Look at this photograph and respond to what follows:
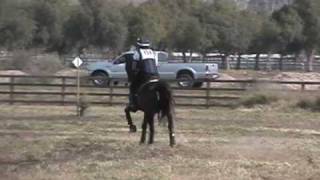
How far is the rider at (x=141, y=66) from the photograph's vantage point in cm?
1387

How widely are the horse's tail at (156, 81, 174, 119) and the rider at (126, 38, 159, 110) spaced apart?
34 cm

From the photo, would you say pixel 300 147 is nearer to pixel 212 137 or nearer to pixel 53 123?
pixel 212 137

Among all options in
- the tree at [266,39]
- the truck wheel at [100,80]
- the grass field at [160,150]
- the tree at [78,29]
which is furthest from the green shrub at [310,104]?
the tree at [266,39]

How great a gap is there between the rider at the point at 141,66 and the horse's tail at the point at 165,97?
34 cm

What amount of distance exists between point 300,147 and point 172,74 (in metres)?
29.5

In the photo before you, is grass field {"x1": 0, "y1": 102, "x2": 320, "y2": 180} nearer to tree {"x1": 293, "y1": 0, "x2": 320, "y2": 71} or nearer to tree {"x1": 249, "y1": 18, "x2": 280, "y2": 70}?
tree {"x1": 249, "y1": 18, "x2": 280, "y2": 70}

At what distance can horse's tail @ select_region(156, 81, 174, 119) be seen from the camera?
13.5 m

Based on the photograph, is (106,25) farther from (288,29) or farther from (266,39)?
(288,29)

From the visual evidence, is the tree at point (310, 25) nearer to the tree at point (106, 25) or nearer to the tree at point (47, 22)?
the tree at point (106, 25)

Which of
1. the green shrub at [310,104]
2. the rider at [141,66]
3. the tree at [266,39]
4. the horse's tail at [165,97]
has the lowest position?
the green shrub at [310,104]

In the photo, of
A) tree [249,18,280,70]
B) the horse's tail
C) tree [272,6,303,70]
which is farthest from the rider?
tree [272,6,303,70]

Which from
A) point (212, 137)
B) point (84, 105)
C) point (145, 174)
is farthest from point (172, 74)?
point (145, 174)

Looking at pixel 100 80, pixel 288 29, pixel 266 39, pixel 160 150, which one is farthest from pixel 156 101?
pixel 266 39

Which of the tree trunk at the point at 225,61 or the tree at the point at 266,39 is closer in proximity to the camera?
the tree at the point at 266,39
